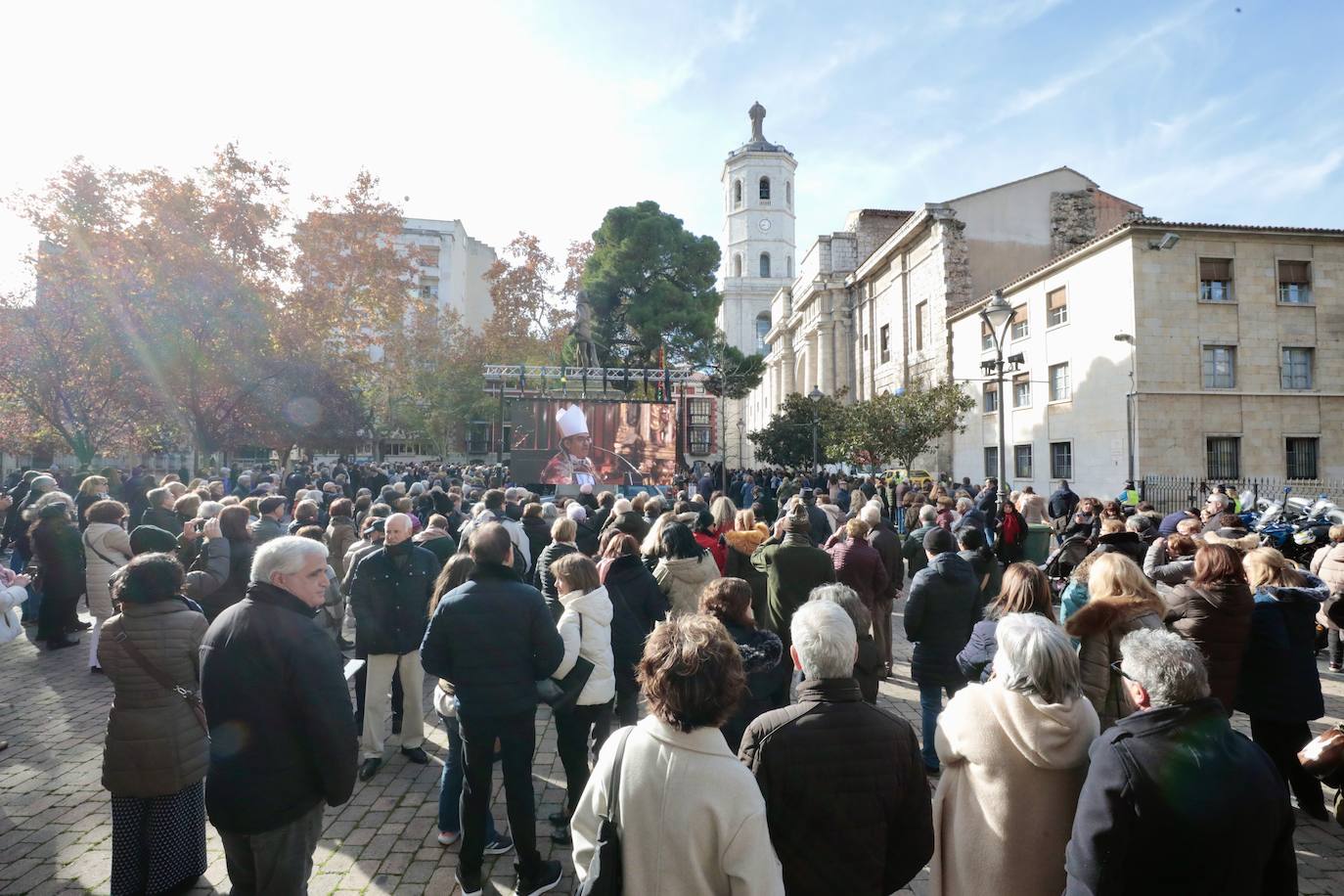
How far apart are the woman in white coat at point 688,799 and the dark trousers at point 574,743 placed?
1.96m

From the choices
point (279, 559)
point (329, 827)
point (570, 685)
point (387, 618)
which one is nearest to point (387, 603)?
point (387, 618)

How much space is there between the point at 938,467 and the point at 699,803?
29.7m

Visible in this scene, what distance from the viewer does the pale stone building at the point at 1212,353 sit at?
1970cm

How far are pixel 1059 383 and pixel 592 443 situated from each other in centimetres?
1485

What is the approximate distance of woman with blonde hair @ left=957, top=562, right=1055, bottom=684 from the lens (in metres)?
3.56

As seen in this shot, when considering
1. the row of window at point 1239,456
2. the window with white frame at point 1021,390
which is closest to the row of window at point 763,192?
the window with white frame at point 1021,390

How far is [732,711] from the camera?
6.40 feet

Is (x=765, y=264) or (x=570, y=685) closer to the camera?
(x=570, y=685)

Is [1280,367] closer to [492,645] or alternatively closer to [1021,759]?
[1021,759]

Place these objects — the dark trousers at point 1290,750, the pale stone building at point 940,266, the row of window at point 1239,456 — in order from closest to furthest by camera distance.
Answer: the dark trousers at point 1290,750 → the row of window at point 1239,456 → the pale stone building at point 940,266

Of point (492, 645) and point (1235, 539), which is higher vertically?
point (1235, 539)

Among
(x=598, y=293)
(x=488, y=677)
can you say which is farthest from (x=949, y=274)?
(x=488, y=677)

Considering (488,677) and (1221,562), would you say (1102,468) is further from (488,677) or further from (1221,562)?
(488,677)

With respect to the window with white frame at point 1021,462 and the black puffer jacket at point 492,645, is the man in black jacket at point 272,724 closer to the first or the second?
the black puffer jacket at point 492,645
